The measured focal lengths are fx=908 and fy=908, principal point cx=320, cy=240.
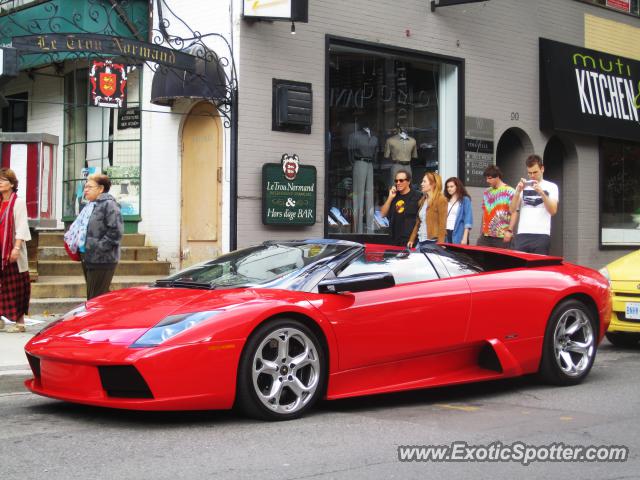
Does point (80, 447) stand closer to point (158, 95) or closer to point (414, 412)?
point (414, 412)

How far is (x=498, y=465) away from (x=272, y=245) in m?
2.83

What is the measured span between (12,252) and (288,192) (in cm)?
435

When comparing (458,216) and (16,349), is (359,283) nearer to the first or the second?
(16,349)

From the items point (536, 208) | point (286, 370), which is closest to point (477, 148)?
point (536, 208)

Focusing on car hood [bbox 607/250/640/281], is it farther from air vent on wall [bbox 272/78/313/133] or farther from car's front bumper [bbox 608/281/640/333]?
air vent on wall [bbox 272/78/313/133]

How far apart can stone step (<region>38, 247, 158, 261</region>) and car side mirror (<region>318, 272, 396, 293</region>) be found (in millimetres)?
7958

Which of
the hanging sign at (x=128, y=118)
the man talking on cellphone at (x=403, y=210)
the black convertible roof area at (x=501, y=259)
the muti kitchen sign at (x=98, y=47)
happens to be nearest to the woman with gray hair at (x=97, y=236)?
the muti kitchen sign at (x=98, y=47)

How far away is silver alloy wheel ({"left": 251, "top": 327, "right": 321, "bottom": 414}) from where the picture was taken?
5578 mm

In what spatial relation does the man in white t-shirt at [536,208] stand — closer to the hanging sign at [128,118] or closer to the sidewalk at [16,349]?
the sidewalk at [16,349]

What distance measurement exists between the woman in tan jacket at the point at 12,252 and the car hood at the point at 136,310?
154 inches

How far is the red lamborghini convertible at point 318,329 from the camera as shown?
5348 mm

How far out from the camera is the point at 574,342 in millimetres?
7273

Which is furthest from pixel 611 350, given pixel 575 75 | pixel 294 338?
pixel 575 75

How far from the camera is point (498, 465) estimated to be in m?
4.66
